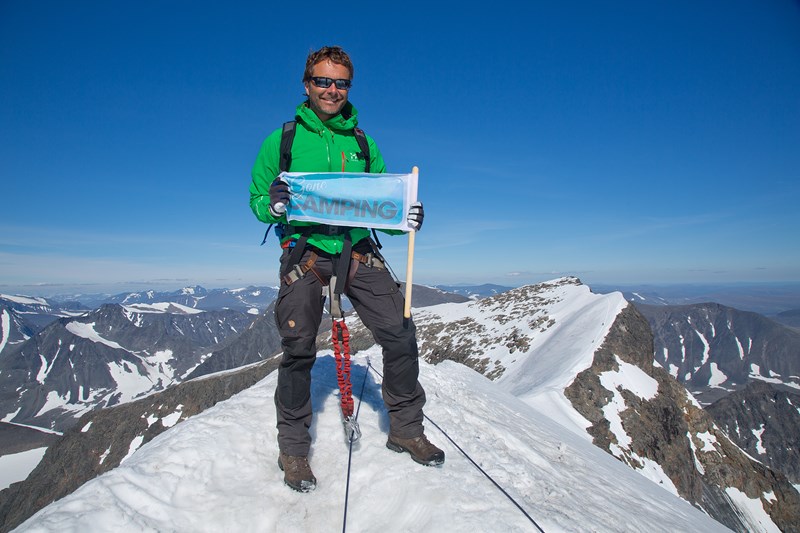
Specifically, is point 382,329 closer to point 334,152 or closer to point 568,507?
point 334,152

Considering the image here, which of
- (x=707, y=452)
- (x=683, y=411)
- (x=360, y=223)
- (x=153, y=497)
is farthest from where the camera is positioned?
(x=683, y=411)

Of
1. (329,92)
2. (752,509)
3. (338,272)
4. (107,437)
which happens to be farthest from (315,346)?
(107,437)

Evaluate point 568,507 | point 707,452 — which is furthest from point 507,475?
point 707,452

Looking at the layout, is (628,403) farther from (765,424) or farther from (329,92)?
(765,424)

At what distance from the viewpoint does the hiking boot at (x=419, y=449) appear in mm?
4773

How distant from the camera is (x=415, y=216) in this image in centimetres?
503

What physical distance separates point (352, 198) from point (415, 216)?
2.77ft

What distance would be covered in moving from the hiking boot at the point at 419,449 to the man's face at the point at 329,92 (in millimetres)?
4367

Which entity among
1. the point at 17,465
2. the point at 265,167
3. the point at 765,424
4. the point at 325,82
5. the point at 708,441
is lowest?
the point at 17,465

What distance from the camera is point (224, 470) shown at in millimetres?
4531

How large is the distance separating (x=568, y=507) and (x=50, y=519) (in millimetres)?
5236

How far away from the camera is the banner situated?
15.5 ft

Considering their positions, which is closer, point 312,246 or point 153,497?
point 153,497

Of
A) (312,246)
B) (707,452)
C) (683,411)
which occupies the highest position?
(312,246)
